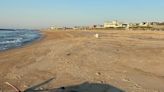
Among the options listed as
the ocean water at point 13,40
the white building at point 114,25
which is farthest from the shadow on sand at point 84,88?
the white building at point 114,25

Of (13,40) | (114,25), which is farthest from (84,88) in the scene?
(114,25)

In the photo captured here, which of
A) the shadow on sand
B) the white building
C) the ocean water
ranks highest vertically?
the shadow on sand

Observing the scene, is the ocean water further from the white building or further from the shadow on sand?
the white building

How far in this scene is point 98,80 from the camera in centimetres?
834

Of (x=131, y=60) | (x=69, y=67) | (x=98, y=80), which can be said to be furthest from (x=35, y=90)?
(x=131, y=60)

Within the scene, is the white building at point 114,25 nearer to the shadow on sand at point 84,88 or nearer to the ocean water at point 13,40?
Answer: the ocean water at point 13,40

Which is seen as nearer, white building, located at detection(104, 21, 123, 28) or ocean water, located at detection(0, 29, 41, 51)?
ocean water, located at detection(0, 29, 41, 51)

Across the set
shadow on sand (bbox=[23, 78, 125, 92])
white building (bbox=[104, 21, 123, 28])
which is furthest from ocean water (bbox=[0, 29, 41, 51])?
white building (bbox=[104, 21, 123, 28])

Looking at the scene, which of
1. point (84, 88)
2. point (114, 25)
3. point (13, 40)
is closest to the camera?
point (84, 88)

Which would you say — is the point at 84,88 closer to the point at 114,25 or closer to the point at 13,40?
the point at 13,40

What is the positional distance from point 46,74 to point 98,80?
75.8 inches

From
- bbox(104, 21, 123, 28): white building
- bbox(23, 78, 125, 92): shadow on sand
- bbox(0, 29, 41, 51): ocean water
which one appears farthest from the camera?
bbox(104, 21, 123, 28): white building

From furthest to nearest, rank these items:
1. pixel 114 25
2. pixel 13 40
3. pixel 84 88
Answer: pixel 114 25 < pixel 13 40 < pixel 84 88

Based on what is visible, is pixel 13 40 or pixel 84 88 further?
pixel 13 40
